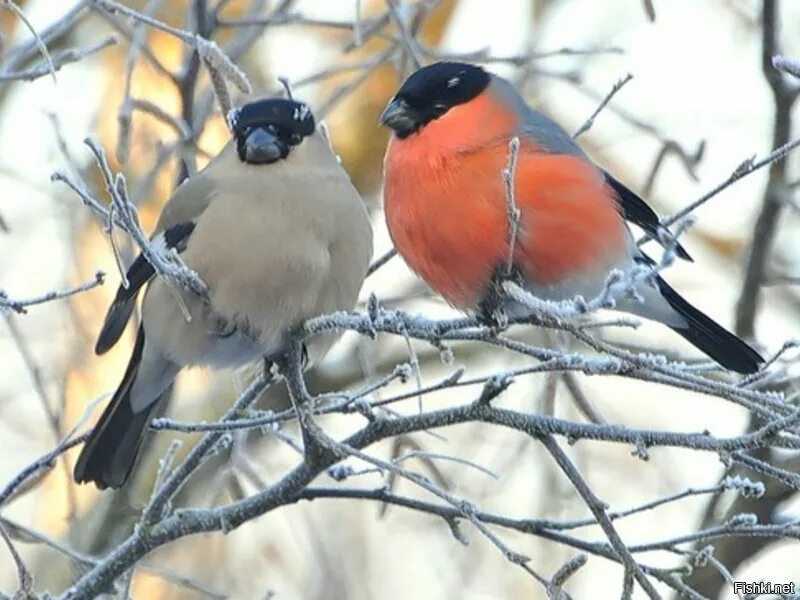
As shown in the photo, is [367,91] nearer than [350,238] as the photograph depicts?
No

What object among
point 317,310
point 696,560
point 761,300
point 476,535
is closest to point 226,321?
point 317,310

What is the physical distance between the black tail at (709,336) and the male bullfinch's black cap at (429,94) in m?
0.52

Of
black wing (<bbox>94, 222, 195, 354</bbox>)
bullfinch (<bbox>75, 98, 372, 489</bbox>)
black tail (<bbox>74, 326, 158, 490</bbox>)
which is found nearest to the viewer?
bullfinch (<bbox>75, 98, 372, 489</bbox>)

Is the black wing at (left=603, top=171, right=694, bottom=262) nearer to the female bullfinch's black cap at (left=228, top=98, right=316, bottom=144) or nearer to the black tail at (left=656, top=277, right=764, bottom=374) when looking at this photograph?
the black tail at (left=656, top=277, right=764, bottom=374)

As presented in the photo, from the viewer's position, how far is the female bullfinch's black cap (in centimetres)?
286

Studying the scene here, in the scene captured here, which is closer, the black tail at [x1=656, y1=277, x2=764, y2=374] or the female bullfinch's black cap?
the female bullfinch's black cap

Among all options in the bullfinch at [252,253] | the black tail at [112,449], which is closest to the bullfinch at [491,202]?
the bullfinch at [252,253]

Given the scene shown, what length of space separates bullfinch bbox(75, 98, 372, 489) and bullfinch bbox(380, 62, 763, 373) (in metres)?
0.12

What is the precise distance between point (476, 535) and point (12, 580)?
155 cm

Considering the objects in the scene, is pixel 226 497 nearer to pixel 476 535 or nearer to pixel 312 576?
pixel 312 576

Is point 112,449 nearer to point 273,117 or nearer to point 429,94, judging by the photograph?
point 273,117

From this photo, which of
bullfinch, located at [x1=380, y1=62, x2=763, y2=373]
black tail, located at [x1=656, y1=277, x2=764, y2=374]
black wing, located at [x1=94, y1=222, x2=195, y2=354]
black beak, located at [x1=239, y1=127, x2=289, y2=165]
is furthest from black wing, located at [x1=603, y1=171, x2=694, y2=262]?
black wing, located at [x1=94, y1=222, x2=195, y2=354]

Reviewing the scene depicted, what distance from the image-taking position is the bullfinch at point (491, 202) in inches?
106

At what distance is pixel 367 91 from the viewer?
498 centimetres
